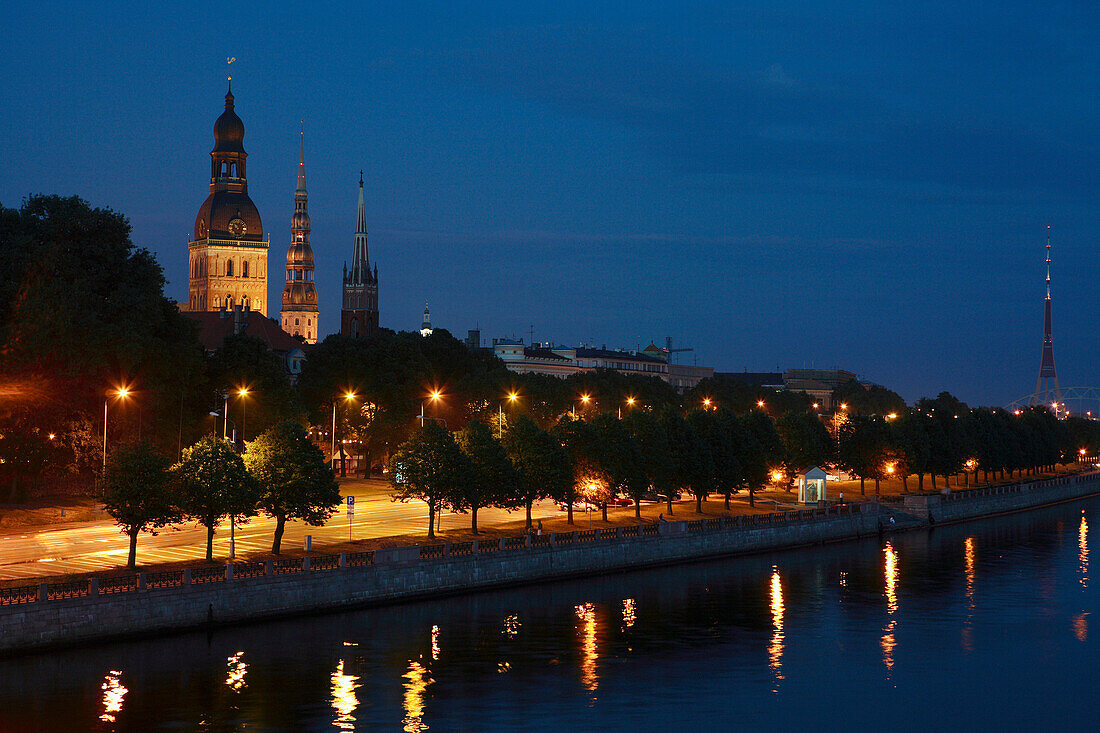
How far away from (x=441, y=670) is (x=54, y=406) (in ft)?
144

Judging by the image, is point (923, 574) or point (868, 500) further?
point (868, 500)

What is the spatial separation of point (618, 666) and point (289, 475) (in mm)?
23510

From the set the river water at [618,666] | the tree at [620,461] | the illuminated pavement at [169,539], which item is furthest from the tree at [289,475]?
the tree at [620,461]

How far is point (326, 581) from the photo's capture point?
60.5 m

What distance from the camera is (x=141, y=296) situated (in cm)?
8788

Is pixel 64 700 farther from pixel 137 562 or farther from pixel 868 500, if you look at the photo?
pixel 868 500

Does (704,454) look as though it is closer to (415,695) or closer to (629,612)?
(629,612)

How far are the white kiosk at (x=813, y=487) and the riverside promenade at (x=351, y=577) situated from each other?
10.3m

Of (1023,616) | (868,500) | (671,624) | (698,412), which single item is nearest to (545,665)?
(671,624)

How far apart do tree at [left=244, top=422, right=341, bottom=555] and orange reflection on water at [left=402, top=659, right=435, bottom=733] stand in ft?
58.5

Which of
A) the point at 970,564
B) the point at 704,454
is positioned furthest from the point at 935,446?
the point at 970,564

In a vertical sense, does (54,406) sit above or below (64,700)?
above

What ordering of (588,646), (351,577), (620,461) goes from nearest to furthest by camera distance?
(588,646) < (351,577) < (620,461)

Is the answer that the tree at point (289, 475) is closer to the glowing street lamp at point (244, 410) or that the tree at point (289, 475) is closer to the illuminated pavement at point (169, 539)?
the illuminated pavement at point (169, 539)
